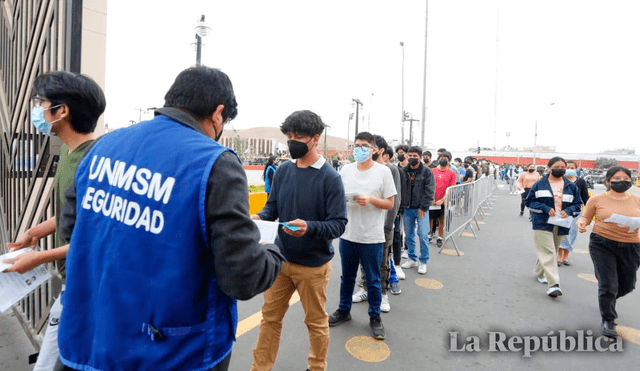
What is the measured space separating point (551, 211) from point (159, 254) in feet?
17.3

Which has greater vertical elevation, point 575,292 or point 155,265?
point 155,265

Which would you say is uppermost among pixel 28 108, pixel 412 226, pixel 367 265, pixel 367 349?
pixel 28 108

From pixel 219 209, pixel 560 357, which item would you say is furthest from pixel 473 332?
pixel 219 209

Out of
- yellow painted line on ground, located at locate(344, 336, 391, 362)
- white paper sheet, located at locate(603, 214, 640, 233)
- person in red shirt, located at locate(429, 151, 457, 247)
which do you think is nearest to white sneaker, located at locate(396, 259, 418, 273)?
person in red shirt, located at locate(429, 151, 457, 247)

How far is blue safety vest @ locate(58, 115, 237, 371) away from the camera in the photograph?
3.71 feet

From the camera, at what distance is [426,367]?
9.78ft

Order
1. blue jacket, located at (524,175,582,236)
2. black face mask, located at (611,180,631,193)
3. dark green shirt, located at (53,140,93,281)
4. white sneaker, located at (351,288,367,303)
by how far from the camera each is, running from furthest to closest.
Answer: blue jacket, located at (524,175,582,236) → white sneaker, located at (351,288,367,303) → black face mask, located at (611,180,631,193) → dark green shirt, located at (53,140,93,281)

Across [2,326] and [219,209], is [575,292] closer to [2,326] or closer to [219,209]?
[219,209]

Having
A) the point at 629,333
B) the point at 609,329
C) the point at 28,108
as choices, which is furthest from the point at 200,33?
the point at 629,333

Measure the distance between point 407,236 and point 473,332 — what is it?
2.47 m

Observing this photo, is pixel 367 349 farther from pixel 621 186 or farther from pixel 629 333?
pixel 621 186

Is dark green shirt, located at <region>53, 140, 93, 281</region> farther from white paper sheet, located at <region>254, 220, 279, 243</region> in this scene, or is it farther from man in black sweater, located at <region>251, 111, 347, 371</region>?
man in black sweater, located at <region>251, 111, 347, 371</region>

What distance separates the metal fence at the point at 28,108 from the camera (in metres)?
2.47

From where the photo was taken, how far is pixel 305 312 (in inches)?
102
